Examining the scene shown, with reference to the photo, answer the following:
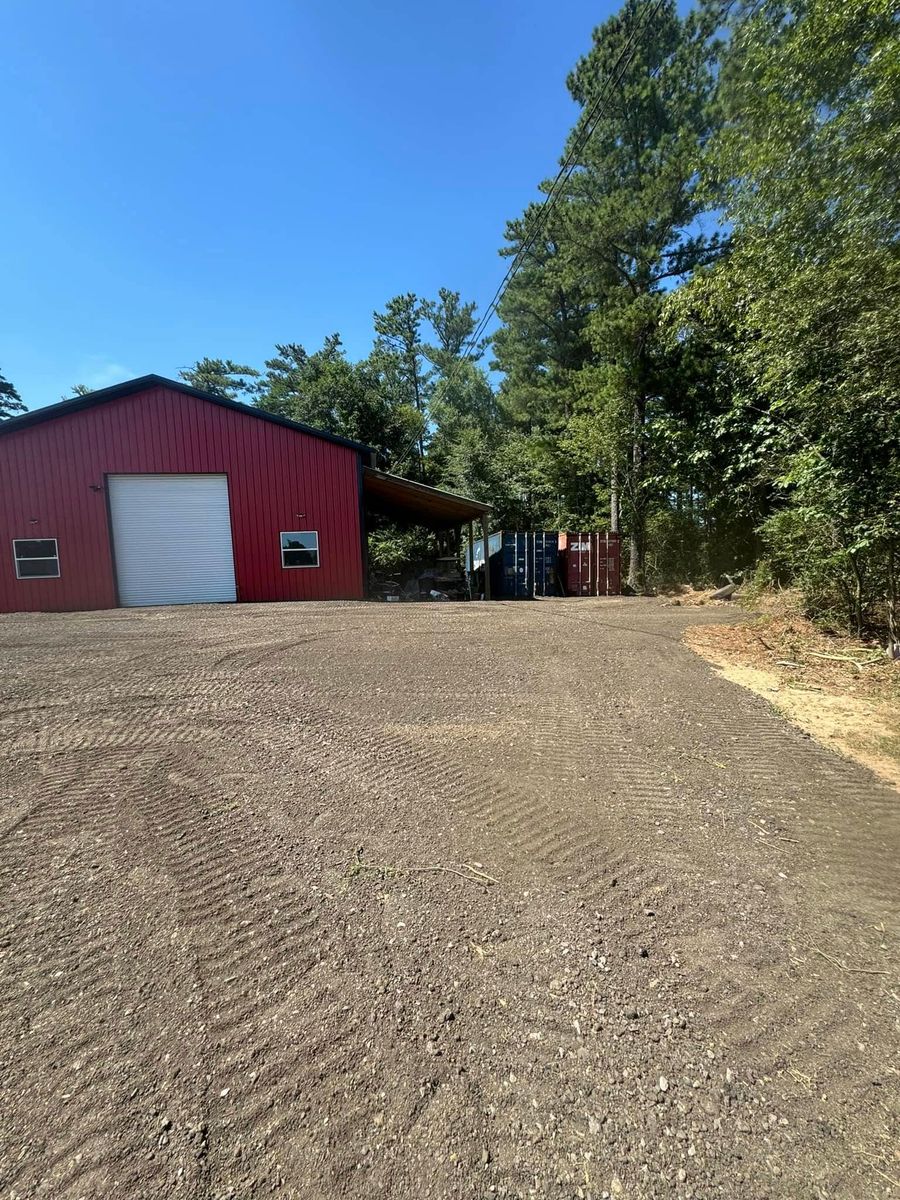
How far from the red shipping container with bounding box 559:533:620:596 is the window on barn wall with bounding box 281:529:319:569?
799cm

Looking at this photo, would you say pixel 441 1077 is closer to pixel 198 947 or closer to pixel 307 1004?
pixel 307 1004

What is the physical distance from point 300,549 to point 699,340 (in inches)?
512

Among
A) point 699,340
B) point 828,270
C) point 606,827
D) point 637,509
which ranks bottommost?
point 606,827

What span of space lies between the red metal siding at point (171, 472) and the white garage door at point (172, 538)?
24cm

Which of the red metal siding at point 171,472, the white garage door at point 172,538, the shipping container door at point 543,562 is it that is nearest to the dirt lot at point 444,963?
the white garage door at point 172,538

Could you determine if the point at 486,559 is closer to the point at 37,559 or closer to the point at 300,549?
the point at 300,549

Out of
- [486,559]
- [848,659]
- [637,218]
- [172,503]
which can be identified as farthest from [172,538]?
[637,218]

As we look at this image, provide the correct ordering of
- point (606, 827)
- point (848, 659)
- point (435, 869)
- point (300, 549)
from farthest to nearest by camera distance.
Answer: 1. point (300, 549)
2. point (848, 659)
3. point (606, 827)
4. point (435, 869)

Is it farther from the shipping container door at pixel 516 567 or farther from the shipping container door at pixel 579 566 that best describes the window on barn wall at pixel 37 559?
the shipping container door at pixel 579 566

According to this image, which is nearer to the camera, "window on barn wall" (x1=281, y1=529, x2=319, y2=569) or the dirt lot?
the dirt lot

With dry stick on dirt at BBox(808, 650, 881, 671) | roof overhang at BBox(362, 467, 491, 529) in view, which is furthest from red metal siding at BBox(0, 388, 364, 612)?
dry stick on dirt at BBox(808, 650, 881, 671)

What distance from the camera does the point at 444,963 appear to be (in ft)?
6.34

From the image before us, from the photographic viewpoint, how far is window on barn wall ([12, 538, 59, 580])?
40.9 ft

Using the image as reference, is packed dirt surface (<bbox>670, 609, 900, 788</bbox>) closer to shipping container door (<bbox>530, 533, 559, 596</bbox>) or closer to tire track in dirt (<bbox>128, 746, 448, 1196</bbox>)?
tire track in dirt (<bbox>128, 746, 448, 1196</bbox>)
